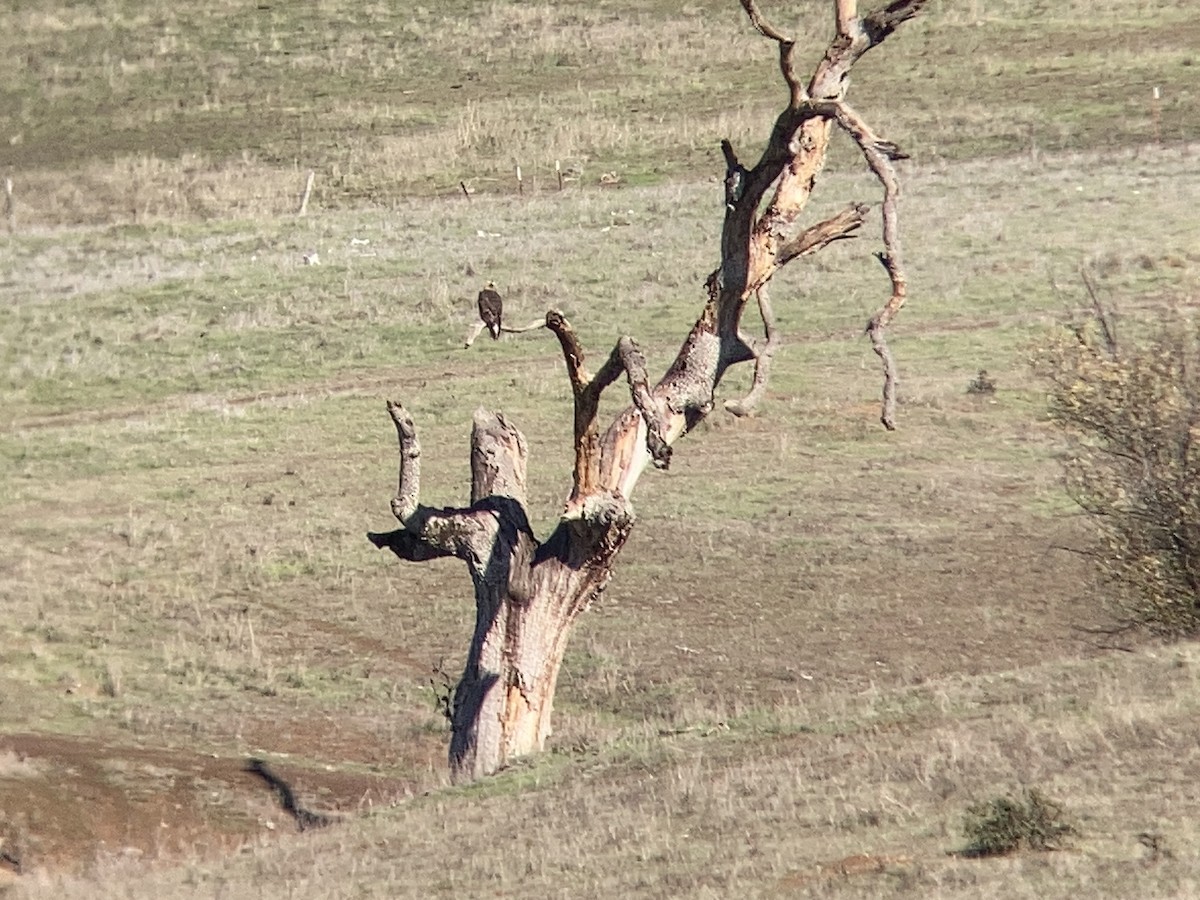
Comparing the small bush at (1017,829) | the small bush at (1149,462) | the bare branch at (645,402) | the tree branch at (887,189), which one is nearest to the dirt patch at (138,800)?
the bare branch at (645,402)

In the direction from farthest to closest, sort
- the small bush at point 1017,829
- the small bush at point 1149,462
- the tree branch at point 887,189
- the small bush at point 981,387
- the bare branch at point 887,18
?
the small bush at point 981,387 < the small bush at point 1149,462 < the bare branch at point 887,18 < the tree branch at point 887,189 < the small bush at point 1017,829

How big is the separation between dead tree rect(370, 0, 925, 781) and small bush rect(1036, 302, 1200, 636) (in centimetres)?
254

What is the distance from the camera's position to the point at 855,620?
1870 cm

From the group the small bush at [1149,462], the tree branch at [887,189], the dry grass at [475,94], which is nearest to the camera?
the tree branch at [887,189]

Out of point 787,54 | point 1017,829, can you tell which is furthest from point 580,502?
point 1017,829

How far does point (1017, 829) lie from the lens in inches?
358

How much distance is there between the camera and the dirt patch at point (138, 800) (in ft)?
45.1

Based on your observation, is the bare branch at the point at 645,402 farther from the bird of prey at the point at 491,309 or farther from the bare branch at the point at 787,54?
the bare branch at the point at 787,54

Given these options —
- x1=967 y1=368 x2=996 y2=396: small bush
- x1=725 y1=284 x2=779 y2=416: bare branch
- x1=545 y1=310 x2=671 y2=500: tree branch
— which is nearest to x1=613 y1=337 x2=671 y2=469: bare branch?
x1=545 y1=310 x2=671 y2=500: tree branch

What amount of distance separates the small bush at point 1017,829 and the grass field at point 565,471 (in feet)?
0.30

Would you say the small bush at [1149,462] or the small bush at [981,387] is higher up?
the small bush at [981,387]

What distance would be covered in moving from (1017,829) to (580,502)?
522cm

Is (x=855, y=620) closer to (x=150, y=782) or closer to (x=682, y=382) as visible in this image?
(x=682, y=382)

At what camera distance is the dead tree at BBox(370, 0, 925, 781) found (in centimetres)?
1361
